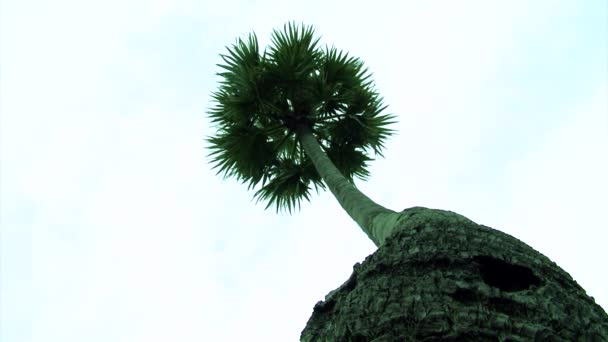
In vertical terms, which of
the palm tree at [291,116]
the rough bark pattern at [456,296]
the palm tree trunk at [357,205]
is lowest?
the rough bark pattern at [456,296]

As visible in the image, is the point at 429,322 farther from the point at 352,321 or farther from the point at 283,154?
the point at 283,154

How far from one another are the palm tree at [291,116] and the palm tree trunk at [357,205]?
6.9 inches

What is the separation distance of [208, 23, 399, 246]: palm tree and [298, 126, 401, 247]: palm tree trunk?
17 cm

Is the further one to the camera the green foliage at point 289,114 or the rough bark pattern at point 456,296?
the green foliage at point 289,114

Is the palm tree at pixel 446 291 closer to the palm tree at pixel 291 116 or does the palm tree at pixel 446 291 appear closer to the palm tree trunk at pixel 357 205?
the palm tree trunk at pixel 357 205

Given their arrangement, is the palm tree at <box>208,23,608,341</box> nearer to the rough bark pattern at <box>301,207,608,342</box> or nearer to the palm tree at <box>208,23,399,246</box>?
the rough bark pattern at <box>301,207,608,342</box>

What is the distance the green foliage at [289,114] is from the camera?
767cm

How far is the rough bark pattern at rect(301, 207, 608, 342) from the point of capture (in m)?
2.12

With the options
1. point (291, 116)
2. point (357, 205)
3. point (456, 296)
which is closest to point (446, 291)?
point (456, 296)

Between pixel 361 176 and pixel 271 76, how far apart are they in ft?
6.56

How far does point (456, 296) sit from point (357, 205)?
3.06 meters

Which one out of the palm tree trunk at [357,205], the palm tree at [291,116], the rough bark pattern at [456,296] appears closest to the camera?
the rough bark pattern at [456,296]

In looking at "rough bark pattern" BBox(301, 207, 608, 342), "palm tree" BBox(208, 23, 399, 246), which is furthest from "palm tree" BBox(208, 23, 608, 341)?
"palm tree" BBox(208, 23, 399, 246)

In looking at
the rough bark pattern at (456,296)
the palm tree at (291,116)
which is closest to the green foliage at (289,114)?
the palm tree at (291,116)
